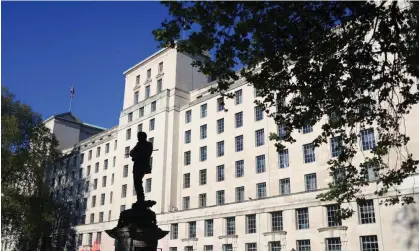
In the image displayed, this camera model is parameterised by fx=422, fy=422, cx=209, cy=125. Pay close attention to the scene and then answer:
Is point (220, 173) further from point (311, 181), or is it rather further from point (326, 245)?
point (326, 245)

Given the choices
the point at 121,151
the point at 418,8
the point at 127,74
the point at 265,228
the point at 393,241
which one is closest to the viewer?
the point at 418,8

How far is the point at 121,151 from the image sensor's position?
60.5 meters

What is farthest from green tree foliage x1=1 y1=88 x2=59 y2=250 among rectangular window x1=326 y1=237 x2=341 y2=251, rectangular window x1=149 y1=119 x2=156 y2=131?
rectangular window x1=326 y1=237 x2=341 y2=251

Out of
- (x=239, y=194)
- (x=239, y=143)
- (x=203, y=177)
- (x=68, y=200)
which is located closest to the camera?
(x=239, y=194)

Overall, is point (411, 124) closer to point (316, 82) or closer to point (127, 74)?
point (316, 82)

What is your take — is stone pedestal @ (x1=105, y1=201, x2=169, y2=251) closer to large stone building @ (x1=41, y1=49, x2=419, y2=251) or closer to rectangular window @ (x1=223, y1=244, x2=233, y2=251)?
large stone building @ (x1=41, y1=49, x2=419, y2=251)

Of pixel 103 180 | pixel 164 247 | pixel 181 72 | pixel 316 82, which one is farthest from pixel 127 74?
pixel 316 82

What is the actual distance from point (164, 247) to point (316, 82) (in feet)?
131

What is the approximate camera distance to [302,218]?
124 feet

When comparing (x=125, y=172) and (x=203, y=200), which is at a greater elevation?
(x=125, y=172)

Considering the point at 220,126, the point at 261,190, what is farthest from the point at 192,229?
the point at 220,126

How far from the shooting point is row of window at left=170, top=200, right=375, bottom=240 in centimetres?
3366

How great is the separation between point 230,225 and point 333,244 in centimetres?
1172

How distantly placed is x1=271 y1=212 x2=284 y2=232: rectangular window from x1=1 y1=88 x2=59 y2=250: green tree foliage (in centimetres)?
2783
